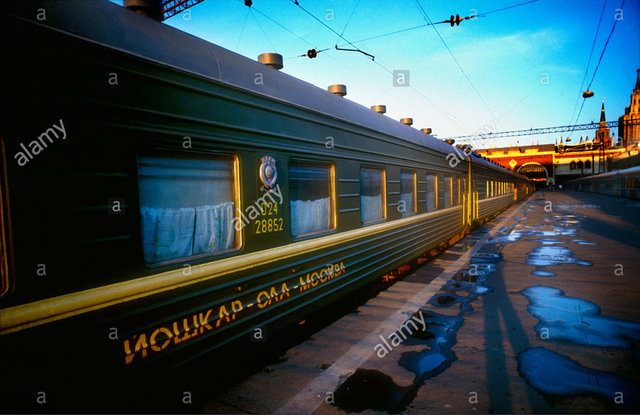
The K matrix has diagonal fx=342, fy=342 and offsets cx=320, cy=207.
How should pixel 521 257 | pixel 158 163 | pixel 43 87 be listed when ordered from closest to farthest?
pixel 43 87 < pixel 158 163 < pixel 521 257

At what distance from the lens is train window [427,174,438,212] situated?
806cm

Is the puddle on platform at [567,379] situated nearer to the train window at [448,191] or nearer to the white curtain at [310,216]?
the white curtain at [310,216]

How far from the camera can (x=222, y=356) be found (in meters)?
2.88

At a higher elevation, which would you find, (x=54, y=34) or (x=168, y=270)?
(x=54, y=34)

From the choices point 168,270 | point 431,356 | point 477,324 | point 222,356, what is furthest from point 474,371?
point 168,270

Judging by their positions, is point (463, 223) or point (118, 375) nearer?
point (118, 375)

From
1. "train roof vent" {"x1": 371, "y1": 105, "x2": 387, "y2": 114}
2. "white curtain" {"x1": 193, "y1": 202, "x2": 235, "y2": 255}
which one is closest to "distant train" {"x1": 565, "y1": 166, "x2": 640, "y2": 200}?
"train roof vent" {"x1": 371, "y1": 105, "x2": 387, "y2": 114}

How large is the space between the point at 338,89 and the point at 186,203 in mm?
3231

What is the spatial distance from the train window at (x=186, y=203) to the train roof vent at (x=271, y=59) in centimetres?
138

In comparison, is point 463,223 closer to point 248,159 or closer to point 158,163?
point 248,159

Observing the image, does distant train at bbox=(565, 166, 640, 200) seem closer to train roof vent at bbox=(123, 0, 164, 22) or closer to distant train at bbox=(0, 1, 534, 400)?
distant train at bbox=(0, 1, 534, 400)

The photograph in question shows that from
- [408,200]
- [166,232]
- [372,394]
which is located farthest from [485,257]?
[166,232]

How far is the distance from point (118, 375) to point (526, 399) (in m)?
3.14

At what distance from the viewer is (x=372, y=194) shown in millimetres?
5453
